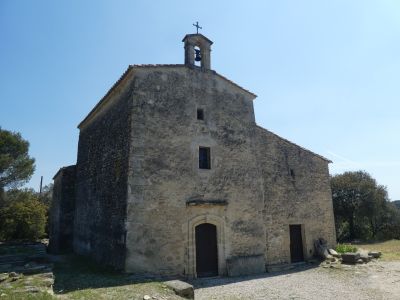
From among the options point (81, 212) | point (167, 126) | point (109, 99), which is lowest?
point (81, 212)

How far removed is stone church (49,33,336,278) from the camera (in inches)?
420

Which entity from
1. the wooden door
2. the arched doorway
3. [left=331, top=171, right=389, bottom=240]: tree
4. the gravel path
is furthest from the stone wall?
[left=331, top=171, right=389, bottom=240]: tree

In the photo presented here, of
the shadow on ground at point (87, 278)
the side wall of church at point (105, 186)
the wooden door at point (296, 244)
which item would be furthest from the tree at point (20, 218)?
the wooden door at point (296, 244)

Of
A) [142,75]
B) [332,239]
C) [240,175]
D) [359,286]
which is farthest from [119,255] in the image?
[332,239]

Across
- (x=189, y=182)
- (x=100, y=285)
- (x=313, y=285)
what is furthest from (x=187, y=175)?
(x=313, y=285)

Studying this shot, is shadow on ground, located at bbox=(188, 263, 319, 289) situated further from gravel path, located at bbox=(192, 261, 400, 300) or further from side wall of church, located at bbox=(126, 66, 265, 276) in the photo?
side wall of church, located at bbox=(126, 66, 265, 276)

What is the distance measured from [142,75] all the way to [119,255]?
657 cm

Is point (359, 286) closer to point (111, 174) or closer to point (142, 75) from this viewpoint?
point (111, 174)

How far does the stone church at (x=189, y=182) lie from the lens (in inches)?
420

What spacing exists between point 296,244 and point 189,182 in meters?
7.09

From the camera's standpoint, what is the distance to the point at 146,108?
11.4 metres

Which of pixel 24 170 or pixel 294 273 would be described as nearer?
pixel 294 273

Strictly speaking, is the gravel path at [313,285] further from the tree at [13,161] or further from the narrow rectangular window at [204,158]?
the tree at [13,161]

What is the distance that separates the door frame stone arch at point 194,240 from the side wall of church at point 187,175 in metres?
0.03
